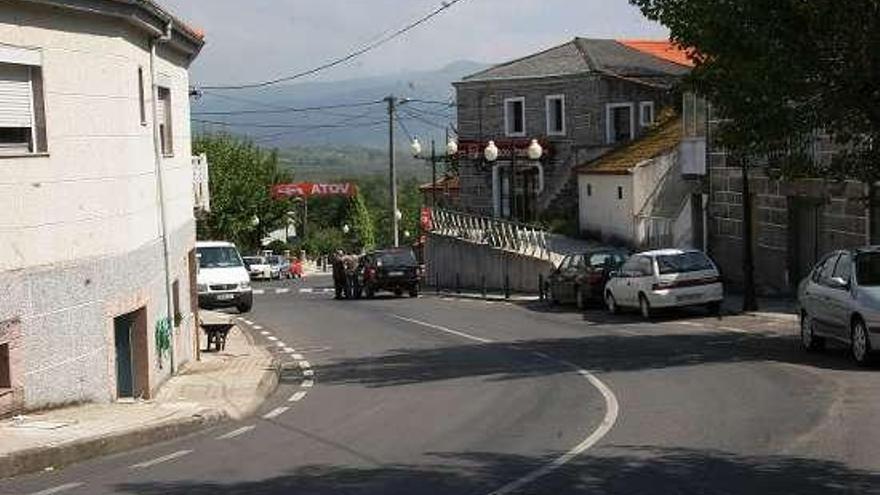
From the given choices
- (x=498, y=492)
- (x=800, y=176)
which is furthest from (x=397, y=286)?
(x=498, y=492)

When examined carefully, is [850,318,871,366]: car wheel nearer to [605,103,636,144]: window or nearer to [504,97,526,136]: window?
[605,103,636,144]: window

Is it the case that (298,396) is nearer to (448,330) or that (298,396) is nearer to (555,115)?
(448,330)

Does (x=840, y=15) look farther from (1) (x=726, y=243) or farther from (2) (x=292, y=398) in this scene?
(1) (x=726, y=243)

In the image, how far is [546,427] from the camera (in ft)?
41.7

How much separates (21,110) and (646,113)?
42.2 metres

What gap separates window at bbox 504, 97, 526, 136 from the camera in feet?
182

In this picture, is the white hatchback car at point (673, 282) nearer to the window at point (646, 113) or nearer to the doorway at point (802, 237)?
the doorway at point (802, 237)

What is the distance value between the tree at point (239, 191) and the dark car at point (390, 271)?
32.6 meters

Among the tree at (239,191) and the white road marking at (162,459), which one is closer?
the white road marking at (162,459)

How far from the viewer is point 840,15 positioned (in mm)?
15945

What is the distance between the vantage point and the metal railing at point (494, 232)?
43178mm

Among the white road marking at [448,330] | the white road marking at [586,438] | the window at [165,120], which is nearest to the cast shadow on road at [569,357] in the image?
the white road marking at [586,438]

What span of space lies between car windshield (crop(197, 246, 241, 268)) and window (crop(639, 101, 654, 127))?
23485 mm

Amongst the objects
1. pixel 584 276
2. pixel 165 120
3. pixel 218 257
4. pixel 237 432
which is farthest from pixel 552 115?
pixel 237 432
